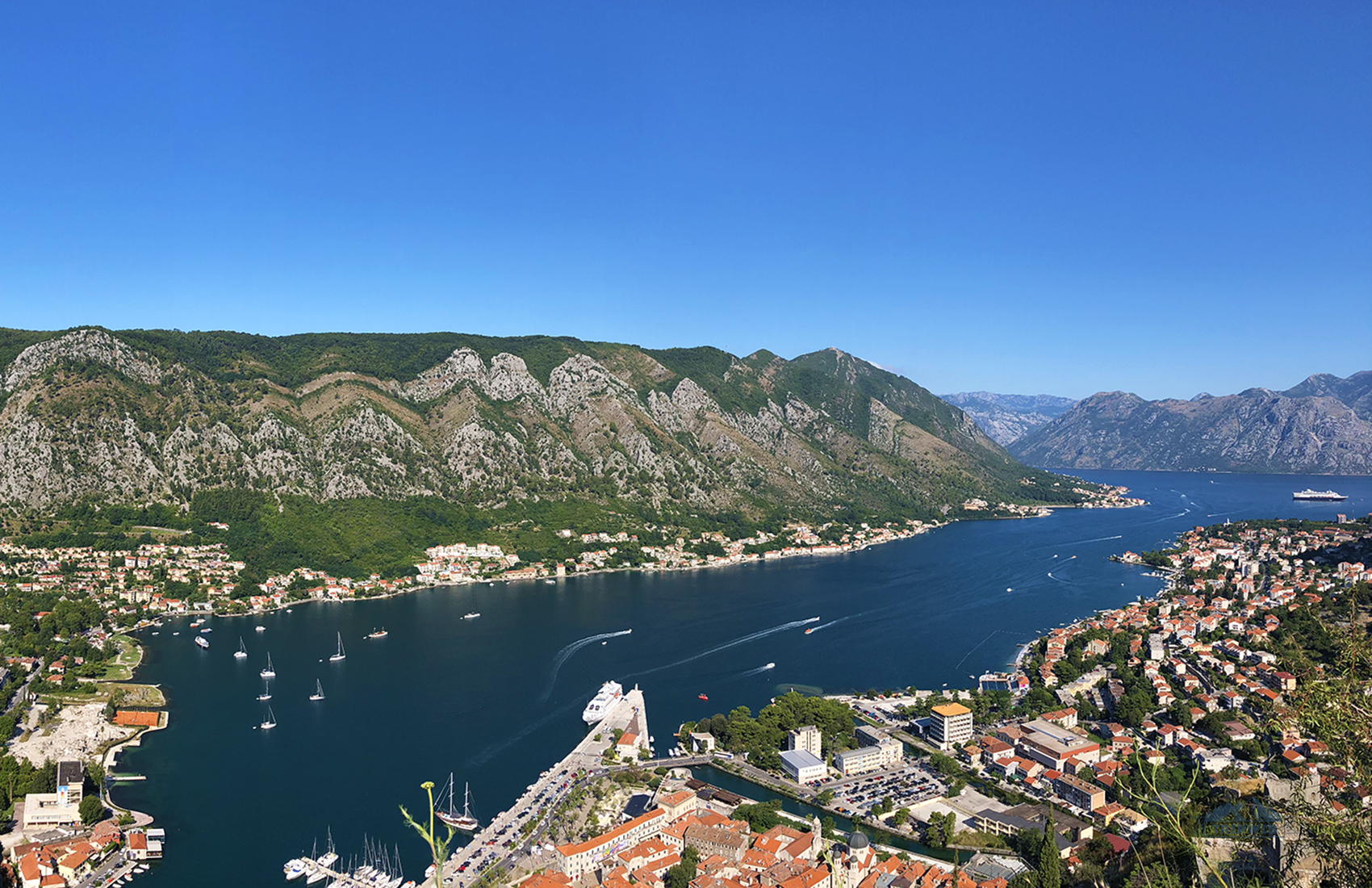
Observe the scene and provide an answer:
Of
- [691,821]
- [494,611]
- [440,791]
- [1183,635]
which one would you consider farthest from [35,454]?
[1183,635]

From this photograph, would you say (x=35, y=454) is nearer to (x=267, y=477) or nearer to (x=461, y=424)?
(x=267, y=477)

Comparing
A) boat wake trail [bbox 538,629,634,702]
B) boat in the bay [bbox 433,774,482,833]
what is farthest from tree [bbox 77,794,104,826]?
boat wake trail [bbox 538,629,634,702]

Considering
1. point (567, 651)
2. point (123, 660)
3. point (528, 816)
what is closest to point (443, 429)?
point (123, 660)

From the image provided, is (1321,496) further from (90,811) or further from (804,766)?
(90,811)

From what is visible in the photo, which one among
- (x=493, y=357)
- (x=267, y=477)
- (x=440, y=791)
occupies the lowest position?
(x=440, y=791)

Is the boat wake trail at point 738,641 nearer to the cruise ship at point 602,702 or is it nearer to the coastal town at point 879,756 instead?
the cruise ship at point 602,702

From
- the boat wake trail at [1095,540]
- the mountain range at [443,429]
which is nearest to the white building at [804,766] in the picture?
the mountain range at [443,429]
